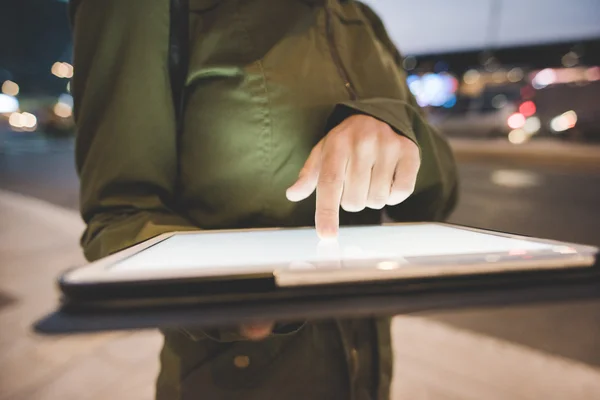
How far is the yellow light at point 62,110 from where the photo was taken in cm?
1709

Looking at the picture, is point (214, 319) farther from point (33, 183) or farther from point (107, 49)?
point (33, 183)

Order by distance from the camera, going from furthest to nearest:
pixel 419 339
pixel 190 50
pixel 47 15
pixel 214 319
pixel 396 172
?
1. pixel 47 15
2. pixel 419 339
3. pixel 190 50
4. pixel 396 172
5. pixel 214 319

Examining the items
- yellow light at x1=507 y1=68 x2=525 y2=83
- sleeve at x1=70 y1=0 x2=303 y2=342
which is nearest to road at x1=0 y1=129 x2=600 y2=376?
sleeve at x1=70 y1=0 x2=303 y2=342

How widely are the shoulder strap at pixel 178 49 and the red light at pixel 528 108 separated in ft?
33.8

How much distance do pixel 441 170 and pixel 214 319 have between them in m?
0.67

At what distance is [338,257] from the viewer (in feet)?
1.50

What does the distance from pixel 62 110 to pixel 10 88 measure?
3826 millimetres

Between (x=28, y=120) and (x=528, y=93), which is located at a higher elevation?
(x=528, y=93)

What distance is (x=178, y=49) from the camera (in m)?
0.74

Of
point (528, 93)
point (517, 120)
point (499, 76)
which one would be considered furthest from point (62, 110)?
point (499, 76)

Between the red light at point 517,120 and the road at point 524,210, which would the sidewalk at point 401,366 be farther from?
the red light at point 517,120

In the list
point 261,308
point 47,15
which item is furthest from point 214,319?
point 47,15

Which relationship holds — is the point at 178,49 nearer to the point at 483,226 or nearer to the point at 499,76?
the point at 483,226

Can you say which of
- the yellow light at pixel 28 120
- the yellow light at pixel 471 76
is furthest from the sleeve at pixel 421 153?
the yellow light at pixel 471 76
